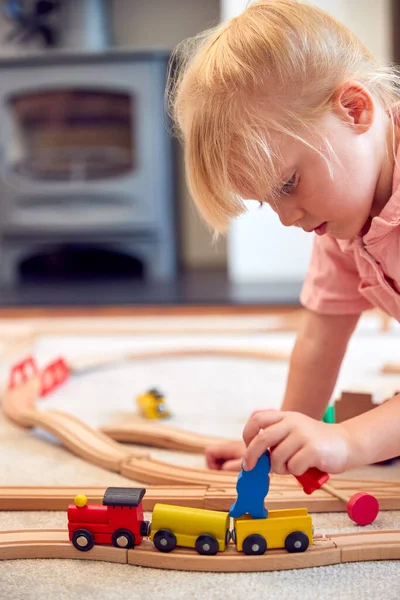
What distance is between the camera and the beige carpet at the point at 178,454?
70cm

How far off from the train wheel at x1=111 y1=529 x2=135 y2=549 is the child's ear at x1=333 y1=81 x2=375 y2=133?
17.0 inches

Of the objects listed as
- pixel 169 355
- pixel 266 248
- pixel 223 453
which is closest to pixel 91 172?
pixel 266 248

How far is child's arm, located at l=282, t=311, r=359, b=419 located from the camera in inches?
37.8

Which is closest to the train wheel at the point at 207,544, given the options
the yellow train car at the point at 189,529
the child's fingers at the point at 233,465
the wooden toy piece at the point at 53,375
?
the yellow train car at the point at 189,529

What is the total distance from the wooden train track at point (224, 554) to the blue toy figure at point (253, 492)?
37 millimetres

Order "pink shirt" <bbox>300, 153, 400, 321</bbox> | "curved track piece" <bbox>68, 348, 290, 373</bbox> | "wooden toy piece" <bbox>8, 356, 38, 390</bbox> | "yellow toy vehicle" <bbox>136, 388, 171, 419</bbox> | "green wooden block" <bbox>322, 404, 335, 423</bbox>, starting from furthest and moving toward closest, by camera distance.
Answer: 1. "curved track piece" <bbox>68, 348, 290, 373</bbox>
2. "wooden toy piece" <bbox>8, 356, 38, 390</bbox>
3. "yellow toy vehicle" <bbox>136, 388, 171, 419</bbox>
4. "green wooden block" <bbox>322, 404, 335, 423</bbox>
5. "pink shirt" <bbox>300, 153, 400, 321</bbox>

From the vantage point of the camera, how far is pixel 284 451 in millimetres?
685

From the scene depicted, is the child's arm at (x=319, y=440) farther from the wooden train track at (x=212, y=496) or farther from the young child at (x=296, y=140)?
the wooden train track at (x=212, y=496)

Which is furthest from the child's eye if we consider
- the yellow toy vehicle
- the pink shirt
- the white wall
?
the white wall

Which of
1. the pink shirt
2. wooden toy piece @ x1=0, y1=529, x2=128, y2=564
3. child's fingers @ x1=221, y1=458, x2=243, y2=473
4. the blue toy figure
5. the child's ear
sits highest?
the child's ear

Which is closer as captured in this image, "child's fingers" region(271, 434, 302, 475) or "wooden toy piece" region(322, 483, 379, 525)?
"child's fingers" region(271, 434, 302, 475)

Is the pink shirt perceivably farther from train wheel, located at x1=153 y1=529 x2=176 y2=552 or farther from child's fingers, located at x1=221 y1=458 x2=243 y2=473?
train wheel, located at x1=153 y1=529 x2=176 y2=552

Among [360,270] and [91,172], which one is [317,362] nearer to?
[360,270]

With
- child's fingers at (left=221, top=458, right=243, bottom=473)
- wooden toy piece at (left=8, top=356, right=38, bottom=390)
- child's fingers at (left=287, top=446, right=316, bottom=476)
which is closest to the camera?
child's fingers at (left=287, top=446, right=316, bottom=476)
